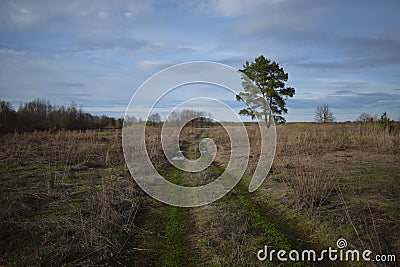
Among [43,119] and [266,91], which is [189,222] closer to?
[266,91]

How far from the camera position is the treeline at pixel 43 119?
111 feet

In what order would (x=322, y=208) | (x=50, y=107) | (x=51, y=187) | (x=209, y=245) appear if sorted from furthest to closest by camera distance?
(x=50, y=107)
(x=51, y=187)
(x=322, y=208)
(x=209, y=245)

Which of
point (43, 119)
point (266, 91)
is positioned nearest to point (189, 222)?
point (266, 91)

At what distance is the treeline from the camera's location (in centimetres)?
3386

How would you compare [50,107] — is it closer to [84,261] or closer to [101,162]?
[101,162]

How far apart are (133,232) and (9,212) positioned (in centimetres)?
256

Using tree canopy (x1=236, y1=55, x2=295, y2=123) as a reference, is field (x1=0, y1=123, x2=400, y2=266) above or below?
below

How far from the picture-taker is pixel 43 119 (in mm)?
41844

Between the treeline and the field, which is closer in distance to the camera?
the field

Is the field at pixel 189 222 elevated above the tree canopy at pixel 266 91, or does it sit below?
below

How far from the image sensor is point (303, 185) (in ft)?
20.4

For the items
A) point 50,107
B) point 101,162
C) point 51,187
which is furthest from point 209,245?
point 50,107

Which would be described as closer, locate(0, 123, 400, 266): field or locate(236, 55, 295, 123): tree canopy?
locate(0, 123, 400, 266): field

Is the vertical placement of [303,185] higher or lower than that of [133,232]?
higher
